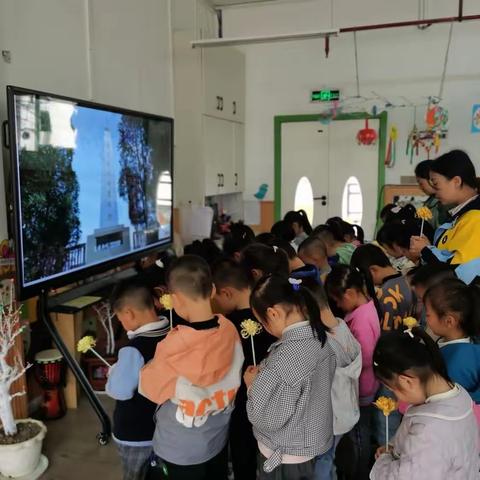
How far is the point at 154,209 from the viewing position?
12.4 feet

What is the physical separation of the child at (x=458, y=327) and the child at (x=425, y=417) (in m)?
0.30

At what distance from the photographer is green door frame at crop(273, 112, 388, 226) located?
5.68 metres

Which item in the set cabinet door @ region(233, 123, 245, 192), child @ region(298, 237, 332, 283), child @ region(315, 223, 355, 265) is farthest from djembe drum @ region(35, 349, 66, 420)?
cabinet door @ region(233, 123, 245, 192)

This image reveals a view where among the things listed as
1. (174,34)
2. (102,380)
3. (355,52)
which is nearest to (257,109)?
(355,52)

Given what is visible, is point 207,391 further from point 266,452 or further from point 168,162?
point 168,162

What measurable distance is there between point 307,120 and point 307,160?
466mm

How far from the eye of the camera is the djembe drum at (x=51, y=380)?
2898mm

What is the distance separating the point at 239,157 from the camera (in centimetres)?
598

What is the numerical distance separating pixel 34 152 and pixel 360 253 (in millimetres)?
1679

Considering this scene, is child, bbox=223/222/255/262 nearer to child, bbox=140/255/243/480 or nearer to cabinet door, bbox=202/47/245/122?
child, bbox=140/255/243/480

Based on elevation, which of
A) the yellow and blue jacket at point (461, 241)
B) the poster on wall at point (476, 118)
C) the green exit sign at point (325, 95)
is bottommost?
the yellow and blue jacket at point (461, 241)

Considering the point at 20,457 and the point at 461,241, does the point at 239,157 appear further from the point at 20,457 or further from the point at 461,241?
the point at 20,457

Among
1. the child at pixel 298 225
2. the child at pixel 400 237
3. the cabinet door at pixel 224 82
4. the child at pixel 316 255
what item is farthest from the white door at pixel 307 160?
the child at pixel 316 255

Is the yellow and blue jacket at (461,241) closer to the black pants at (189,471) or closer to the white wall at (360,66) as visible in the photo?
the black pants at (189,471)
